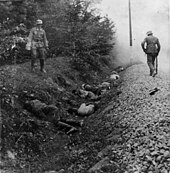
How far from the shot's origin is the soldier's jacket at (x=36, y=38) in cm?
1135

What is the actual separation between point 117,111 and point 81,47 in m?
6.85

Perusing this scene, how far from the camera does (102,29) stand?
1814 cm

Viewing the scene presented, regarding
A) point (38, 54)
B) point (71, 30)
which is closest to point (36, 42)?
point (38, 54)

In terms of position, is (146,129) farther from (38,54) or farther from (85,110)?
(38,54)

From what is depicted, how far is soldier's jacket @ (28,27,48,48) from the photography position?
11.4 metres

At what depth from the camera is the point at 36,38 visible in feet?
38.0

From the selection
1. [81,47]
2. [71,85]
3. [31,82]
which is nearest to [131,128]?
[31,82]

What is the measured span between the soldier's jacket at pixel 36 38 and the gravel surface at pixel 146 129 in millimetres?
3765

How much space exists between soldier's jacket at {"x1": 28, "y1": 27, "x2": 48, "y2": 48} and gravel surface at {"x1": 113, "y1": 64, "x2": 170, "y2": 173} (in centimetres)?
376

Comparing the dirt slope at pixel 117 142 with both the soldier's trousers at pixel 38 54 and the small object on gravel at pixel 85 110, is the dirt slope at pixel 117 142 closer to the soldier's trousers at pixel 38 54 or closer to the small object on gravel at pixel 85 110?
the small object on gravel at pixel 85 110

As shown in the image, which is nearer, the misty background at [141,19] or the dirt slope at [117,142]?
the dirt slope at [117,142]

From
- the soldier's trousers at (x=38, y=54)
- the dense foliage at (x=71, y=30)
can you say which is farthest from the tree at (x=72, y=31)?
the soldier's trousers at (x=38, y=54)

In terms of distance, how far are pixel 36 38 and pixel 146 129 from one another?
21.3 feet

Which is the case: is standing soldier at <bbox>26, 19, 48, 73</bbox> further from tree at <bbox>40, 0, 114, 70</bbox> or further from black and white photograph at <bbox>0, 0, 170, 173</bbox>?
tree at <bbox>40, 0, 114, 70</bbox>
